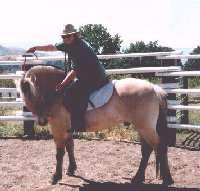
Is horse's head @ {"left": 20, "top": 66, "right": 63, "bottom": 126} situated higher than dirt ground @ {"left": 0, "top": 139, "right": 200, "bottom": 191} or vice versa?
horse's head @ {"left": 20, "top": 66, "right": 63, "bottom": 126}

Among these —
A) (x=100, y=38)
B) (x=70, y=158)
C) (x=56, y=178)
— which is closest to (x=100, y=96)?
(x=70, y=158)

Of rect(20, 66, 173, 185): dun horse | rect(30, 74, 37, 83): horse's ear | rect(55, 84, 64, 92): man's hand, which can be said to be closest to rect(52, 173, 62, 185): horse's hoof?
rect(20, 66, 173, 185): dun horse

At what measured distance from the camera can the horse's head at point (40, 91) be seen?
223 inches

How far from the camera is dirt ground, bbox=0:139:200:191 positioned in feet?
19.0

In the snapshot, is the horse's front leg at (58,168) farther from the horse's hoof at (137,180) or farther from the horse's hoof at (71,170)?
the horse's hoof at (137,180)

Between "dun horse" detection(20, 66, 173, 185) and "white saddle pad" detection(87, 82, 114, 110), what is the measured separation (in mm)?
59

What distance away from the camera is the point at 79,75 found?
5.91 m

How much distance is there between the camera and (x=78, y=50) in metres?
5.79

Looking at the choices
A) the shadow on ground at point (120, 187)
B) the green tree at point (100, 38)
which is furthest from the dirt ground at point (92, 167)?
the green tree at point (100, 38)

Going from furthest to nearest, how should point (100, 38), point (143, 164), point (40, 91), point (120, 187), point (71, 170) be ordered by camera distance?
point (100, 38) → point (71, 170) → point (40, 91) → point (143, 164) → point (120, 187)

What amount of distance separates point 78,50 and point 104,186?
1.93 m

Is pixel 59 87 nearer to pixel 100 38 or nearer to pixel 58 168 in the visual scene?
pixel 58 168

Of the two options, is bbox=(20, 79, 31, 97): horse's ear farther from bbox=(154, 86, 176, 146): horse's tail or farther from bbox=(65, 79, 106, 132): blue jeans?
bbox=(154, 86, 176, 146): horse's tail

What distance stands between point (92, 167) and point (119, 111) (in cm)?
143
